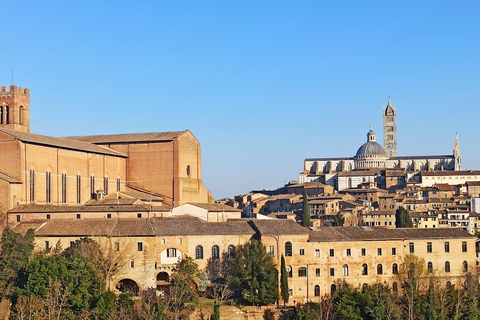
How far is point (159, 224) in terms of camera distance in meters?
38.9

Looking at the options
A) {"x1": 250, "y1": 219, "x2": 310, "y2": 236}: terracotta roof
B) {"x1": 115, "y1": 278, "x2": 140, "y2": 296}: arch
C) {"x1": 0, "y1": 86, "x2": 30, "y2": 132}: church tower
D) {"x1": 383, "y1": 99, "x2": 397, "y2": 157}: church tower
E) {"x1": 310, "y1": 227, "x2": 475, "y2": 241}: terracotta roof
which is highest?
{"x1": 383, "y1": 99, "x2": 397, "y2": 157}: church tower

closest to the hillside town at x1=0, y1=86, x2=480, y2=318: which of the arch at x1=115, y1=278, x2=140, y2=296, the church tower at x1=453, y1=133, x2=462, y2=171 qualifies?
the arch at x1=115, y1=278, x2=140, y2=296

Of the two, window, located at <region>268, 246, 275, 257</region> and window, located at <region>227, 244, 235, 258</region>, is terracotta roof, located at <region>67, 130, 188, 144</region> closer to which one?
window, located at <region>227, 244, 235, 258</region>

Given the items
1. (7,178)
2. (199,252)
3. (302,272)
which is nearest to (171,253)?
(199,252)

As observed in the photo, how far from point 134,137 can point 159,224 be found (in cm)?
1400

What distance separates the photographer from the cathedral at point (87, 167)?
1633 inches

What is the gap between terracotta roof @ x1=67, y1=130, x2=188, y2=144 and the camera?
5075cm

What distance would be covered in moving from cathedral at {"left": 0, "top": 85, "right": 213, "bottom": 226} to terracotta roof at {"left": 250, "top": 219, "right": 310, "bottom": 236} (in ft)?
27.6

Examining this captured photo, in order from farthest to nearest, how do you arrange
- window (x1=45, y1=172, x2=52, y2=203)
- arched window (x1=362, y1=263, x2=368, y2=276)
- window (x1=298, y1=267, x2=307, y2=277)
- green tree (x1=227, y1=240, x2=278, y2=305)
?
window (x1=45, y1=172, x2=52, y2=203) → arched window (x1=362, y1=263, x2=368, y2=276) → window (x1=298, y1=267, x2=307, y2=277) → green tree (x1=227, y1=240, x2=278, y2=305)

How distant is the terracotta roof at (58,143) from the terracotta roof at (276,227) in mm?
12762

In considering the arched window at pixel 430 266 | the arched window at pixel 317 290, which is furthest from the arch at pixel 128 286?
the arched window at pixel 430 266

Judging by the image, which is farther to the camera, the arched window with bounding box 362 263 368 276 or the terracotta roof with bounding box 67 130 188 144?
the terracotta roof with bounding box 67 130 188 144

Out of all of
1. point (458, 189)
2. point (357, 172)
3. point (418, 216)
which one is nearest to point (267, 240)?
point (418, 216)

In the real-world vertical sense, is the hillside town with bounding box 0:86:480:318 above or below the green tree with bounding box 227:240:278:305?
above
